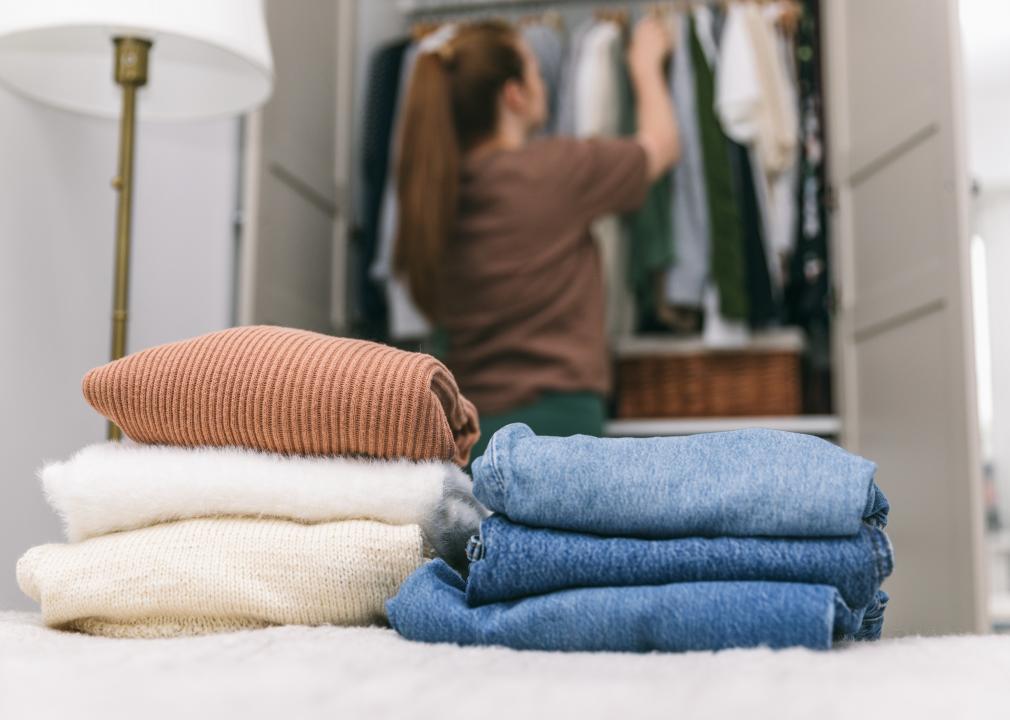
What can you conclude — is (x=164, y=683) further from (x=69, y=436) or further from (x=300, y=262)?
(x=300, y=262)

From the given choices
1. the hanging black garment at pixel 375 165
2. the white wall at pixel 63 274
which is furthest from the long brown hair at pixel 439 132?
the white wall at pixel 63 274

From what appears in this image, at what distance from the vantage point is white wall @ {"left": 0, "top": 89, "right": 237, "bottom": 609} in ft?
4.41

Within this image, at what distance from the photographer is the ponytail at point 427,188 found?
2.10m

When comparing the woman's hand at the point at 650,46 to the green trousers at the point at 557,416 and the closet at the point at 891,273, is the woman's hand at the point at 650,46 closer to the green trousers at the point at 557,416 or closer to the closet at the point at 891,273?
the closet at the point at 891,273

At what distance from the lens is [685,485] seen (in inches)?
23.0

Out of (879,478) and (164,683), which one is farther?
(879,478)

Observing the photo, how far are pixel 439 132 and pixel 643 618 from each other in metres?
1.70

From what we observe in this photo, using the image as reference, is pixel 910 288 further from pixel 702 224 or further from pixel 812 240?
pixel 702 224

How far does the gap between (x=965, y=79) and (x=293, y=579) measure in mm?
1462

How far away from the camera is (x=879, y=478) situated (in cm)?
202

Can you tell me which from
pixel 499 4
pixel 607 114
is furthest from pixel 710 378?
pixel 499 4

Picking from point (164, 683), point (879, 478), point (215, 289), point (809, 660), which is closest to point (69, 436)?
point (215, 289)

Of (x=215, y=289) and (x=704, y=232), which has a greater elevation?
(x=704, y=232)

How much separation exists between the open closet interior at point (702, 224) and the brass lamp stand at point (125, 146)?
0.96m
